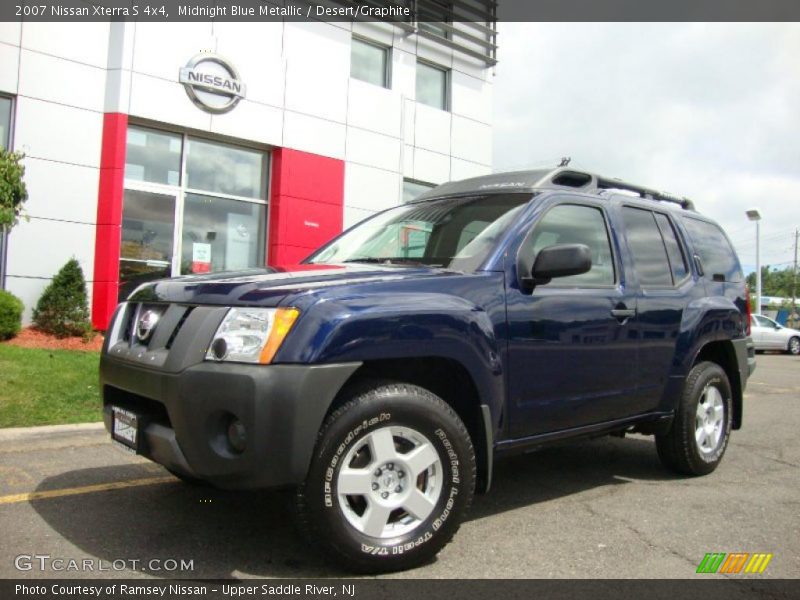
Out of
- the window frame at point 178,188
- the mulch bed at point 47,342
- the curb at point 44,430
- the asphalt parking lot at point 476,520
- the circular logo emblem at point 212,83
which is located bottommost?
the asphalt parking lot at point 476,520

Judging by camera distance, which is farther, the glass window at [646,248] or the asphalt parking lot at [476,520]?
the glass window at [646,248]

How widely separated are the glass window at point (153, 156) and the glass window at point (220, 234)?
1.87 feet

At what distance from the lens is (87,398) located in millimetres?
6461

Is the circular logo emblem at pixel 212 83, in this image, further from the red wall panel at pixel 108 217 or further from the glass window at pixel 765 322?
the glass window at pixel 765 322

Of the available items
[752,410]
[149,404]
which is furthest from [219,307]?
[752,410]

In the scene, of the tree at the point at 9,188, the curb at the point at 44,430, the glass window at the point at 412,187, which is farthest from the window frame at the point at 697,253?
the glass window at the point at 412,187

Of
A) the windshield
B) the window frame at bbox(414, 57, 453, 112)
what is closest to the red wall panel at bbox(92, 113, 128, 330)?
the window frame at bbox(414, 57, 453, 112)

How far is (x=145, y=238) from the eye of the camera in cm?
1173

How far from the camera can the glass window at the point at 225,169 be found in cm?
1234

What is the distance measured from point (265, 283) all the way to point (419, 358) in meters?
0.78

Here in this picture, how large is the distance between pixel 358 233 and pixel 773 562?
3015 millimetres

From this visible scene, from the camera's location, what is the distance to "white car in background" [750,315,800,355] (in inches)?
917

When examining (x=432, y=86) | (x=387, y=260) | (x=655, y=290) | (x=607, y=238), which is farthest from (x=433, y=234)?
(x=432, y=86)

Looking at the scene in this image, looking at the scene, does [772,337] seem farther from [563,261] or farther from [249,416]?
[249,416]
